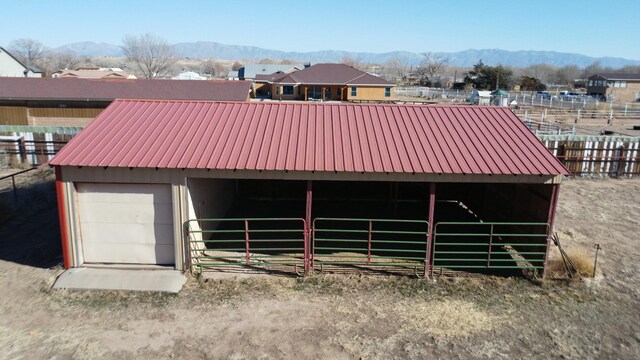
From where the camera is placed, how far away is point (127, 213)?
1141cm

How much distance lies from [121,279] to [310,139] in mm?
5555

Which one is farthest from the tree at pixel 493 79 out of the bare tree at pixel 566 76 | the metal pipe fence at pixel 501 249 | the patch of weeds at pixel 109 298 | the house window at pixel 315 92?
the patch of weeds at pixel 109 298

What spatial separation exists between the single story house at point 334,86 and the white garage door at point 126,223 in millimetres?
45857

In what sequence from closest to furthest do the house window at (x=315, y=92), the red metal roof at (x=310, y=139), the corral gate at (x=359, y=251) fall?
the red metal roof at (x=310, y=139) → the corral gate at (x=359, y=251) → the house window at (x=315, y=92)

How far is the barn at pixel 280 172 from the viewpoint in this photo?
10.9 meters

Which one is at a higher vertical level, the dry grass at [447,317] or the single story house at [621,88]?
the single story house at [621,88]

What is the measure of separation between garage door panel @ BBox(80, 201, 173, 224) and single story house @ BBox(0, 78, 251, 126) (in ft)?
72.4

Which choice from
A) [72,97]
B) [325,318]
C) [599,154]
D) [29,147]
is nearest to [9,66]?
[72,97]

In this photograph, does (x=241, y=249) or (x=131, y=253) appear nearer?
(x=131, y=253)

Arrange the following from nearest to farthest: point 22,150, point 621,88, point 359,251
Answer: point 359,251
point 22,150
point 621,88

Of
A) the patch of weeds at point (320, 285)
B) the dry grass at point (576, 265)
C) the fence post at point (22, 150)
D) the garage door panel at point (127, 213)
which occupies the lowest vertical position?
the patch of weeds at point (320, 285)

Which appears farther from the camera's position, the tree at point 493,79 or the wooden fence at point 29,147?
the tree at point 493,79

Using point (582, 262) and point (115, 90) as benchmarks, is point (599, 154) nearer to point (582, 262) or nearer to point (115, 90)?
point (582, 262)

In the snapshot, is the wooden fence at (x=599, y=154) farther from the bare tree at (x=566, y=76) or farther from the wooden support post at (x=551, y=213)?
the bare tree at (x=566, y=76)
